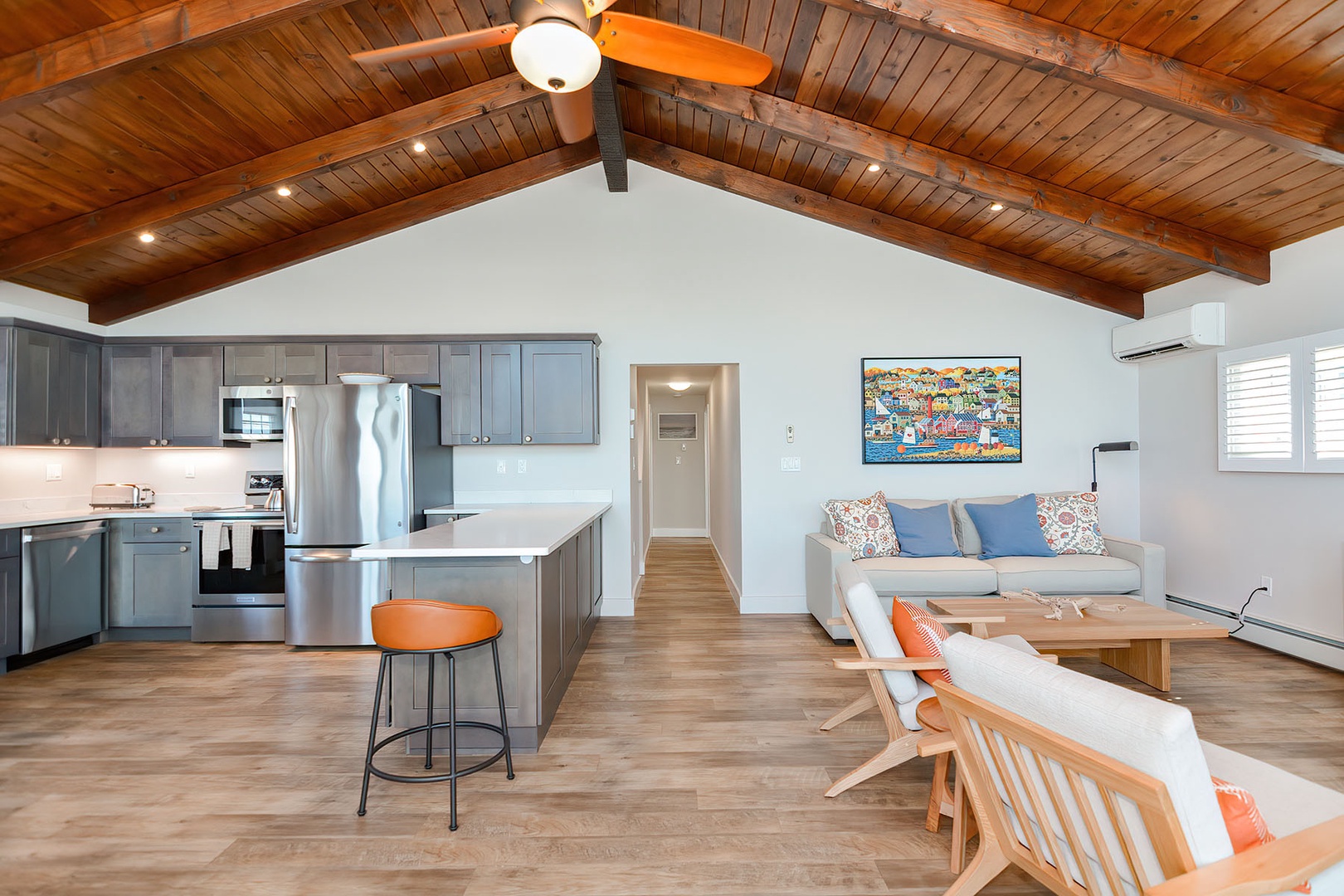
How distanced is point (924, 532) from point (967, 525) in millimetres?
437

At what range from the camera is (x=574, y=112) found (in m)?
2.88

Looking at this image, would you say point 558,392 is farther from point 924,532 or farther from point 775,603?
point 924,532

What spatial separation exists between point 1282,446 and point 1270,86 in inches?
85.8

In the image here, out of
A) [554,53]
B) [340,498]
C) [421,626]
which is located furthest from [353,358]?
[554,53]

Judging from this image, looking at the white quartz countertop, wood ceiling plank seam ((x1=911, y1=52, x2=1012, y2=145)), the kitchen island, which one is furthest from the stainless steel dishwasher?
wood ceiling plank seam ((x1=911, y1=52, x2=1012, y2=145))

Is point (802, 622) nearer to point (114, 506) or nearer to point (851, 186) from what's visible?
point (851, 186)

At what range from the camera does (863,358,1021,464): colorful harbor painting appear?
→ 508 centimetres

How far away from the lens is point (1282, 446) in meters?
3.86

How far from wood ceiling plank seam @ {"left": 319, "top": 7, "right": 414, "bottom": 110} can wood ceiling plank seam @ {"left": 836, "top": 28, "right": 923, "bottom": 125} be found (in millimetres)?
2384

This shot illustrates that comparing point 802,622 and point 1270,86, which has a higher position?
point 1270,86

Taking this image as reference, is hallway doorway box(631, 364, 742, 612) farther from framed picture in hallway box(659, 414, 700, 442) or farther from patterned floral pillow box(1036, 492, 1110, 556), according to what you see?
patterned floral pillow box(1036, 492, 1110, 556)

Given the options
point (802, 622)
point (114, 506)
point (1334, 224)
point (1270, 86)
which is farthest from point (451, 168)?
point (1334, 224)

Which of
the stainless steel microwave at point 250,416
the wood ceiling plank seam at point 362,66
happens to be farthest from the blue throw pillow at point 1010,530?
the stainless steel microwave at point 250,416

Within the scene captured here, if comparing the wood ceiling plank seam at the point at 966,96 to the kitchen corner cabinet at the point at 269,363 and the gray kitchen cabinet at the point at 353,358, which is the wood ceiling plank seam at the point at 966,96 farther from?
the kitchen corner cabinet at the point at 269,363
